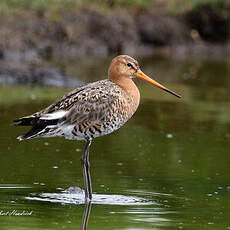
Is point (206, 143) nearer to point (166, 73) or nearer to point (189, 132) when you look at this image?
point (189, 132)

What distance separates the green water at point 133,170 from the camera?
25.6 feet

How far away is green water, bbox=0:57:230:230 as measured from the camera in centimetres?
782

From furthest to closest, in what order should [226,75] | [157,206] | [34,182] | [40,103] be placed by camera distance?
[226,75] < [40,103] < [34,182] < [157,206]

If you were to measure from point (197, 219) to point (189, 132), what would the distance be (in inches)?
197

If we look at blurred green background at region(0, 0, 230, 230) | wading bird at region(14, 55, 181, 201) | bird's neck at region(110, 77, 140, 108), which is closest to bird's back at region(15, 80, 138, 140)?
wading bird at region(14, 55, 181, 201)

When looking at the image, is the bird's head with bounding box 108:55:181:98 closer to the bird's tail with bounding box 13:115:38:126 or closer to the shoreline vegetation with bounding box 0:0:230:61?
the bird's tail with bounding box 13:115:38:126

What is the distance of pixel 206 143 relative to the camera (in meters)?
11.9

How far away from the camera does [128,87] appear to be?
913cm

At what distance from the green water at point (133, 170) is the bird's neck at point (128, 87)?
0.99 metres

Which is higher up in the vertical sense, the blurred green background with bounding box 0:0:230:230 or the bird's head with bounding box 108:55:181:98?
the bird's head with bounding box 108:55:181:98

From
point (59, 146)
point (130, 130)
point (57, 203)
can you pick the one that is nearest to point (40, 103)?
point (130, 130)

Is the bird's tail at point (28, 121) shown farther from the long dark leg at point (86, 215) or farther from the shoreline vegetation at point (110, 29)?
the shoreline vegetation at point (110, 29)

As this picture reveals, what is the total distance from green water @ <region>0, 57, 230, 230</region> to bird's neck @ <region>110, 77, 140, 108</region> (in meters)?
0.99

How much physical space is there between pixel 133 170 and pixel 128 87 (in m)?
1.34
